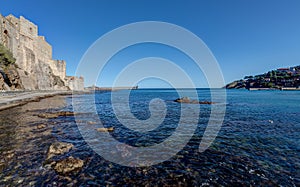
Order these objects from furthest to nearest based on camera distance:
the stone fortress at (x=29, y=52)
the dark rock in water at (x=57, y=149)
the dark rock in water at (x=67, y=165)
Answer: the stone fortress at (x=29, y=52) < the dark rock in water at (x=57, y=149) < the dark rock in water at (x=67, y=165)

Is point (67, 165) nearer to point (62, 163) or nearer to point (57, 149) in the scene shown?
point (62, 163)

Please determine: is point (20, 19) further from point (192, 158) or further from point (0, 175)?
point (192, 158)

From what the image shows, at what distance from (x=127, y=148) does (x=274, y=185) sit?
5759 millimetres

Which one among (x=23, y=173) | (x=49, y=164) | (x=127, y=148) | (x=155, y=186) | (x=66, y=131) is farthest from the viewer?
(x=66, y=131)

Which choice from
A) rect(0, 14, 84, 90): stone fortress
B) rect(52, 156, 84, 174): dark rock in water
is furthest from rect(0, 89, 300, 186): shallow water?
rect(0, 14, 84, 90): stone fortress

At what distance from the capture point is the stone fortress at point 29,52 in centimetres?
4185

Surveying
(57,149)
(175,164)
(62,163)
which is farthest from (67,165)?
(175,164)

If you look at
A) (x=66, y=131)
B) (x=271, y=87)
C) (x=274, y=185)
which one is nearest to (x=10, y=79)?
(x=66, y=131)

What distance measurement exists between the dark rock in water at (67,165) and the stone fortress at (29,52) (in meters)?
49.2

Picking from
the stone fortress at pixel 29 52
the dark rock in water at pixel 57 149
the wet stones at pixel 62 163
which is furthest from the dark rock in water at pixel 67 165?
the stone fortress at pixel 29 52

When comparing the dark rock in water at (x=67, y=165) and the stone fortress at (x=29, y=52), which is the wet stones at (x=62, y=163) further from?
the stone fortress at (x=29, y=52)

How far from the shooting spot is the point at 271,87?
370ft

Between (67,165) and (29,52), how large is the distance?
65.7 m

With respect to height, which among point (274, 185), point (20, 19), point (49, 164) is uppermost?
point (20, 19)
